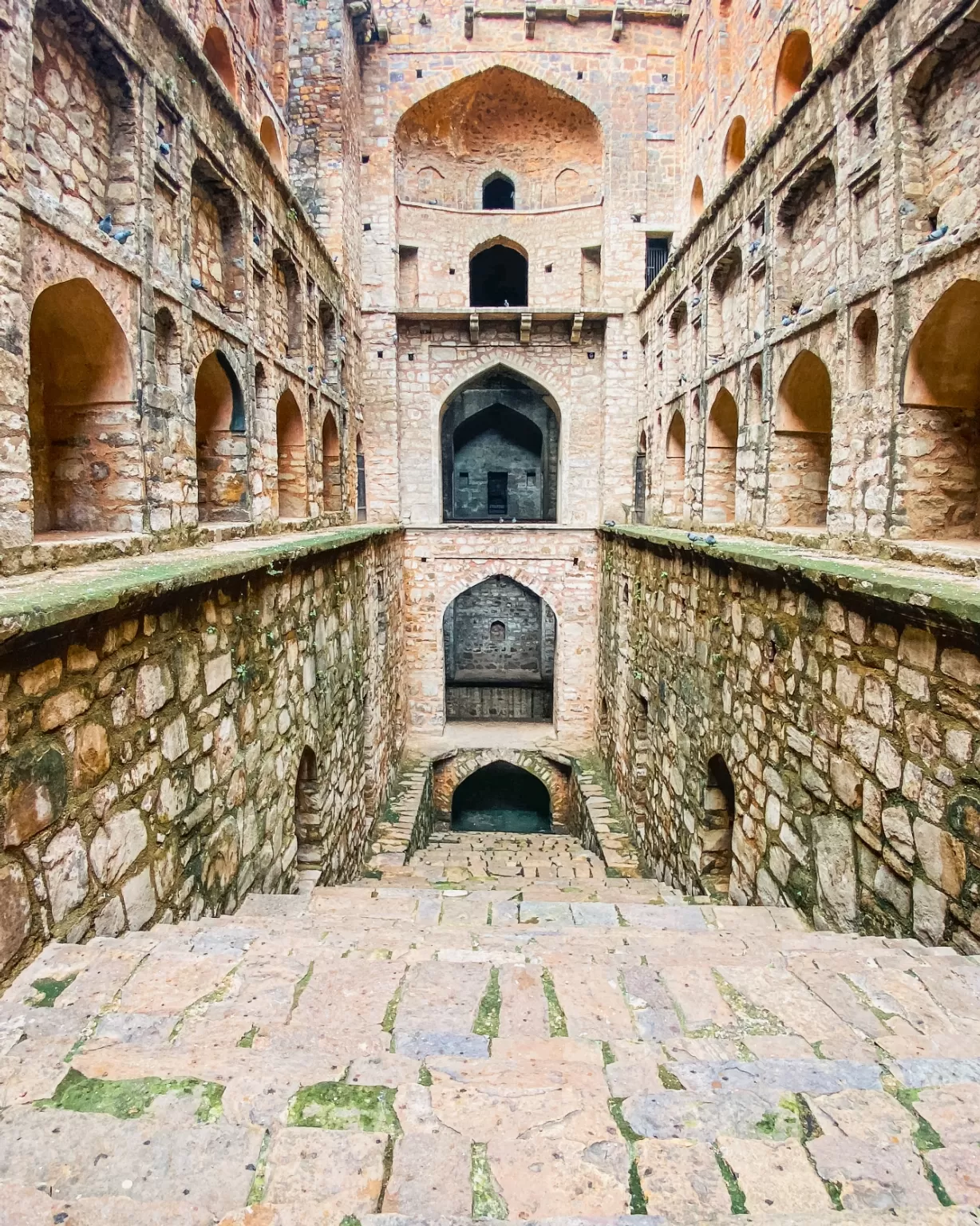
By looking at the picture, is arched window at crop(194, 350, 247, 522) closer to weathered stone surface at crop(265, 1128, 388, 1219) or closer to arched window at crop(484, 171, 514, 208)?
weathered stone surface at crop(265, 1128, 388, 1219)

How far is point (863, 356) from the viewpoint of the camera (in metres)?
5.35

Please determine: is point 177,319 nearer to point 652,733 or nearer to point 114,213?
point 114,213

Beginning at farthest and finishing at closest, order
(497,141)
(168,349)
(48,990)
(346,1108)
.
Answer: (497,141) → (168,349) → (48,990) → (346,1108)

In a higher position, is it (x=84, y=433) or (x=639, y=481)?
(x=639, y=481)

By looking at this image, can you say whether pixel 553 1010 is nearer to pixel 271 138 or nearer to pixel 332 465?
pixel 332 465

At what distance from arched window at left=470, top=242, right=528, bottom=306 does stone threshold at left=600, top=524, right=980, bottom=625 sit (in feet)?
48.6

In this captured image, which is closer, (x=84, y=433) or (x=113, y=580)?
(x=113, y=580)

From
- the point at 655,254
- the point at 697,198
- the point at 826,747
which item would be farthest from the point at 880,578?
the point at 655,254

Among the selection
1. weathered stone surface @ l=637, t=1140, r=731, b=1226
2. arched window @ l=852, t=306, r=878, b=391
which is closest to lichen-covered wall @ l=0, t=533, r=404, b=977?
weathered stone surface @ l=637, t=1140, r=731, b=1226

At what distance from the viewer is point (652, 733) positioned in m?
8.01

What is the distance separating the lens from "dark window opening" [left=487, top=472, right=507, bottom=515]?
2116 cm

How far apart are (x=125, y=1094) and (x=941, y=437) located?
18.0 feet

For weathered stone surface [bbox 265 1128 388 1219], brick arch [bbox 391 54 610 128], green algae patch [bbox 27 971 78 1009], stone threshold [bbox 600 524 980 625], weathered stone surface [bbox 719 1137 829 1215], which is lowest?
green algae patch [bbox 27 971 78 1009]

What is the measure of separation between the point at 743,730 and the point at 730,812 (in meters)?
1.16
